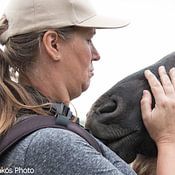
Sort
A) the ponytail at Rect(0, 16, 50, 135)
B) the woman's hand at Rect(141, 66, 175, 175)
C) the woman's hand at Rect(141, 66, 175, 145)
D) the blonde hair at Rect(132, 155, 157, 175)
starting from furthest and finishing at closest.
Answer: the blonde hair at Rect(132, 155, 157, 175) → the woman's hand at Rect(141, 66, 175, 145) → the woman's hand at Rect(141, 66, 175, 175) → the ponytail at Rect(0, 16, 50, 135)

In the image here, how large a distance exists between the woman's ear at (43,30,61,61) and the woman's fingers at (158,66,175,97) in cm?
41

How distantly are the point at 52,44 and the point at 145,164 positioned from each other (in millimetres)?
719

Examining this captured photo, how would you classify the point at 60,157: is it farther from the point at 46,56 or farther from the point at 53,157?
the point at 46,56

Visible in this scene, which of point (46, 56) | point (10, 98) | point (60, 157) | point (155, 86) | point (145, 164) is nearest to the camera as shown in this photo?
point (60, 157)

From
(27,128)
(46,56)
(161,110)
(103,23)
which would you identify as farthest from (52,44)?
(161,110)

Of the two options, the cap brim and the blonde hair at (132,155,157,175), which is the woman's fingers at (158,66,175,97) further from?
the blonde hair at (132,155,157,175)

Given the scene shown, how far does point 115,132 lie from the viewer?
1612mm

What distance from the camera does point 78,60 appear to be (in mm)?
1446

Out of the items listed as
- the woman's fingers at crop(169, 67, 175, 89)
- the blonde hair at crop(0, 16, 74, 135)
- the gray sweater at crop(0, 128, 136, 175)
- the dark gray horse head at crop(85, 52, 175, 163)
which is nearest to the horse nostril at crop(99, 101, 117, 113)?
the dark gray horse head at crop(85, 52, 175, 163)

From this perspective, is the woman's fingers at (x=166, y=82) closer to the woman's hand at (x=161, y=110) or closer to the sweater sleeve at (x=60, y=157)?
the woman's hand at (x=161, y=110)

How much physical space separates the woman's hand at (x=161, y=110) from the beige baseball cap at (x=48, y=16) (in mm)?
292

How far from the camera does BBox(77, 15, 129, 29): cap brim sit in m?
1.42

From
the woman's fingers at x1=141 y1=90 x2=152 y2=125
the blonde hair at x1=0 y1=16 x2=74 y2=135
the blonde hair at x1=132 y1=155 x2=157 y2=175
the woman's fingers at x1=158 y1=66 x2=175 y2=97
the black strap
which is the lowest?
the blonde hair at x1=132 y1=155 x2=157 y2=175

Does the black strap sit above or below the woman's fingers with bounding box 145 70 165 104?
above
